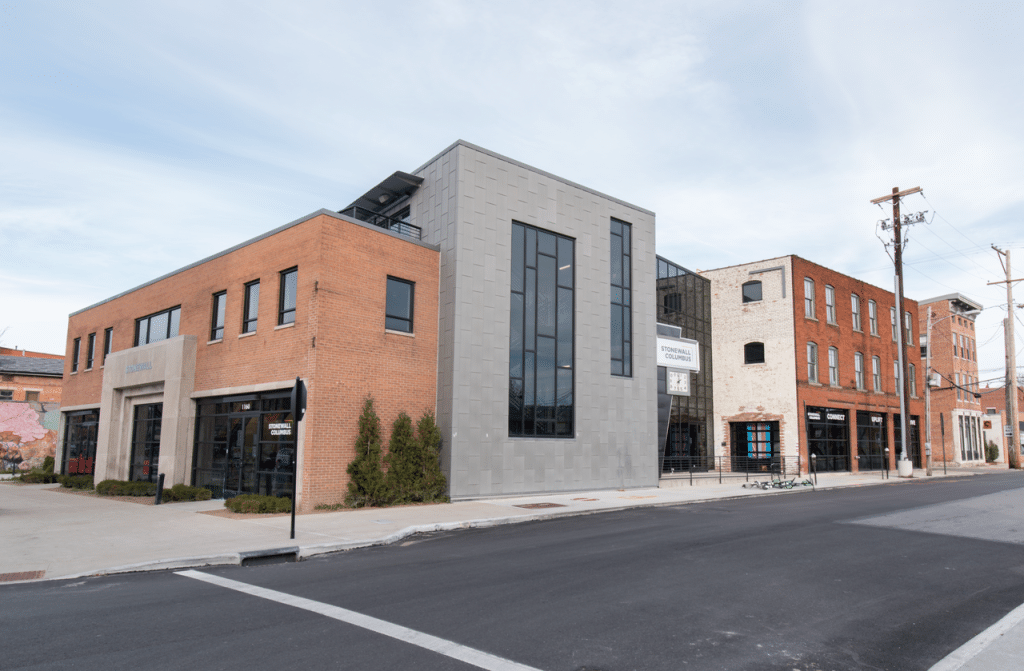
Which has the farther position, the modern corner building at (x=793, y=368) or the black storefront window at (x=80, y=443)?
the modern corner building at (x=793, y=368)

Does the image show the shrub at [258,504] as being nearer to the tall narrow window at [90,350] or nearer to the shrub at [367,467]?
the shrub at [367,467]

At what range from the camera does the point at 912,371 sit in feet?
151

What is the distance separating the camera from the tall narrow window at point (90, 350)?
95.6 feet

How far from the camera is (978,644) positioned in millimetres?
5887

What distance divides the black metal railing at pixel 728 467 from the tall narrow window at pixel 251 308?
1652 centimetres

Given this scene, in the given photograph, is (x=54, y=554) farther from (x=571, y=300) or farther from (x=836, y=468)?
(x=836, y=468)

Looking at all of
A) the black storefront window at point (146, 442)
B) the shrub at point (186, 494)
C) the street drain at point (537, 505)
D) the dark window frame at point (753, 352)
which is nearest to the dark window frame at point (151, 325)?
the black storefront window at point (146, 442)

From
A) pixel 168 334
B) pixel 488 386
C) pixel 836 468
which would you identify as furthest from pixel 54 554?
pixel 836 468

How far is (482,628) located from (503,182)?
16310 mm

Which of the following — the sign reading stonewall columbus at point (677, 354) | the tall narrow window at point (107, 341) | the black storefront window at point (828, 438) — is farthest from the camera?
the black storefront window at point (828, 438)

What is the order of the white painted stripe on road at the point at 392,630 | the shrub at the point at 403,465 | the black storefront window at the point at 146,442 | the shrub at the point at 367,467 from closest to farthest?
the white painted stripe on road at the point at 392,630 < the shrub at the point at 367,467 < the shrub at the point at 403,465 < the black storefront window at the point at 146,442

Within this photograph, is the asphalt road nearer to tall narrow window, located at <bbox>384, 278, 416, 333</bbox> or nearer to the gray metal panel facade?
the gray metal panel facade

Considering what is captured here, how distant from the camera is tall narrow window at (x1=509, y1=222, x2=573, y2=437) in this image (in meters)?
20.5

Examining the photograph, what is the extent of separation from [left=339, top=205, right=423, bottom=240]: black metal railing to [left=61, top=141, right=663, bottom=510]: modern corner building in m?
0.14
